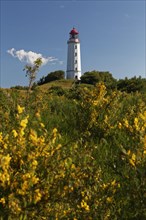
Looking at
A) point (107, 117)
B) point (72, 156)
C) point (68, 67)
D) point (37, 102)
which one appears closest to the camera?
point (72, 156)

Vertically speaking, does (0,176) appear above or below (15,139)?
below

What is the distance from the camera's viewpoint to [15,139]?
332 centimetres

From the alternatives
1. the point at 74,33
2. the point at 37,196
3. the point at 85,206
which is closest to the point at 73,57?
the point at 74,33

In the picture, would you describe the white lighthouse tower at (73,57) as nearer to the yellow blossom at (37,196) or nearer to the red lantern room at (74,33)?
the red lantern room at (74,33)

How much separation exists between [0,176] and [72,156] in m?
0.72

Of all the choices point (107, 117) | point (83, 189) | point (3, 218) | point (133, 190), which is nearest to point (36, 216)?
point (3, 218)

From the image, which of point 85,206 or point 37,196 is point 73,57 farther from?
point 37,196

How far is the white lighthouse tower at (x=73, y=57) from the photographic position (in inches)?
3282

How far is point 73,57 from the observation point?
84.7 m

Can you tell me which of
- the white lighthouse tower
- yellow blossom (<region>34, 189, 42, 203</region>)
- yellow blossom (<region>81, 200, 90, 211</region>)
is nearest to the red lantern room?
the white lighthouse tower

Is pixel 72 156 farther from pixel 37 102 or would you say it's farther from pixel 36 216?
pixel 37 102

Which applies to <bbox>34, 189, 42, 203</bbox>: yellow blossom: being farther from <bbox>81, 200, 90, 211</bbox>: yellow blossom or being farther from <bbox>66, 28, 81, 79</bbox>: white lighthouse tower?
<bbox>66, 28, 81, 79</bbox>: white lighthouse tower

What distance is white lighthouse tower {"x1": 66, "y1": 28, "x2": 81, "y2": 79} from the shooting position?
83.4 meters

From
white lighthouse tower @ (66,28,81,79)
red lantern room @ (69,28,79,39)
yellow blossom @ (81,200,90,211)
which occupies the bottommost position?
yellow blossom @ (81,200,90,211)
